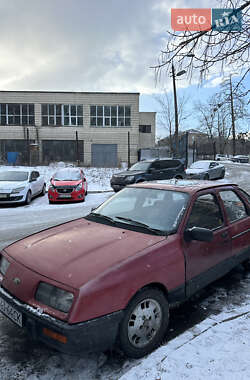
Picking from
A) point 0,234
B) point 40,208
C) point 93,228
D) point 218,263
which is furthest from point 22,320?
point 40,208

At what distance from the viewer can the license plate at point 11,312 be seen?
2.38 meters

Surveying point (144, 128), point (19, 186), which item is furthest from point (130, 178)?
point (144, 128)

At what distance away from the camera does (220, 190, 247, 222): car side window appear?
154 inches

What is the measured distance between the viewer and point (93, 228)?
3295 millimetres

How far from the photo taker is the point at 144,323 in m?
2.53

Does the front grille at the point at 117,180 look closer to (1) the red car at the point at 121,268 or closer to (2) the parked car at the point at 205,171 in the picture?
(2) the parked car at the point at 205,171

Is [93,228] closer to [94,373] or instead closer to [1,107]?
[94,373]

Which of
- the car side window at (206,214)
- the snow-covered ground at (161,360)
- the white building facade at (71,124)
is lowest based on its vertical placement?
the snow-covered ground at (161,360)

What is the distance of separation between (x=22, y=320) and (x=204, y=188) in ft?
8.69

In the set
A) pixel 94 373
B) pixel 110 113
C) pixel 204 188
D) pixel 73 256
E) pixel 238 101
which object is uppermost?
pixel 110 113

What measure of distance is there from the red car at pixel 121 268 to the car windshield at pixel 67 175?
8.81 metres

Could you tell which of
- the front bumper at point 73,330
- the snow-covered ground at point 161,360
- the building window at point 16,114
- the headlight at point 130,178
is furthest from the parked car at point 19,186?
the building window at point 16,114

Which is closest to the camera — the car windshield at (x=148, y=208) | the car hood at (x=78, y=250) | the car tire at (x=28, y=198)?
the car hood at (x=78, y=250)

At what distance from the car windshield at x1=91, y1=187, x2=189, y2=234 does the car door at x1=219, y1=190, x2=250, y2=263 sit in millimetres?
859
